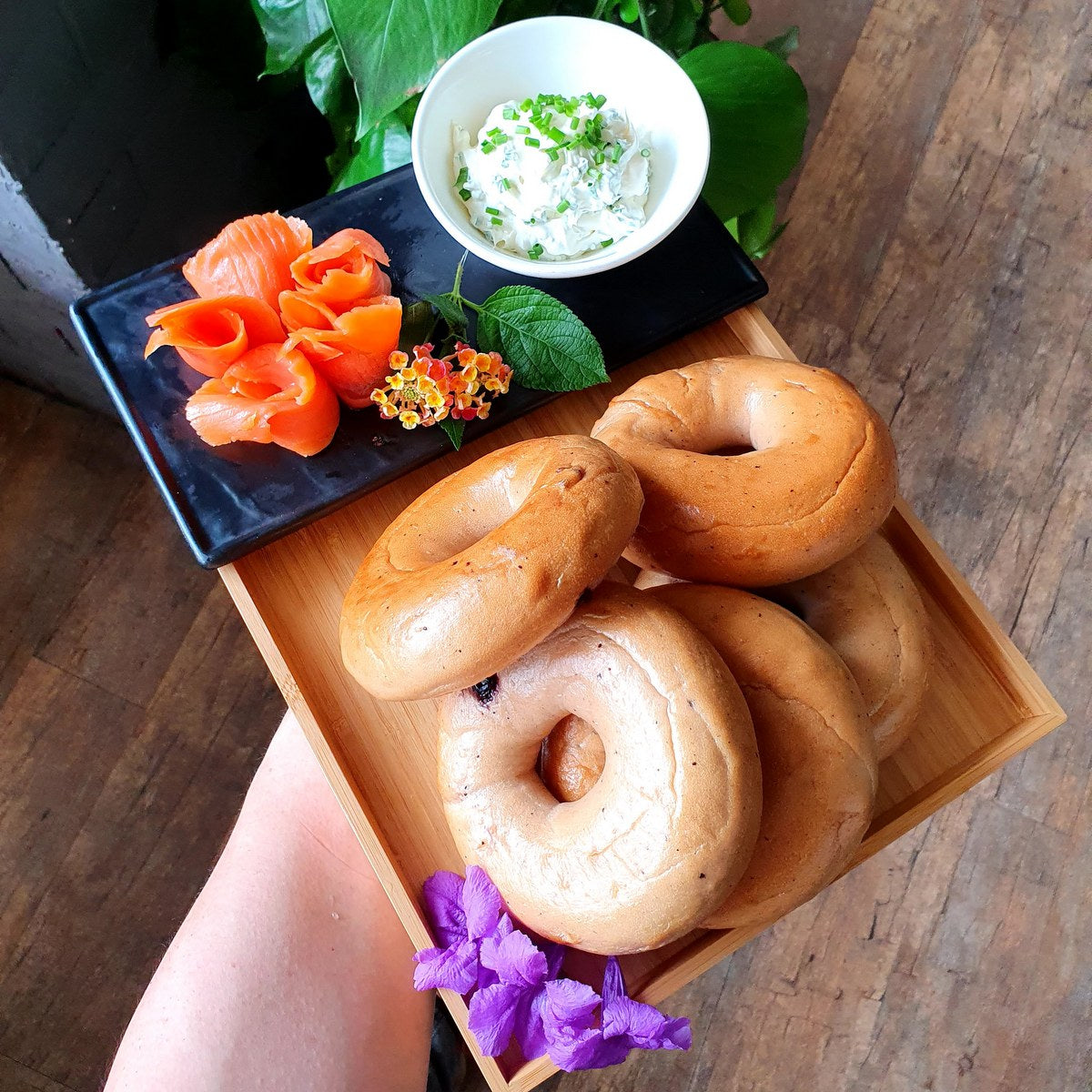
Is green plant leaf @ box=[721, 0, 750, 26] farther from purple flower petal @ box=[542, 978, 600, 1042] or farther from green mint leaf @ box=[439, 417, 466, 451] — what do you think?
purple flower petal @ box=[542, 978, 600, 1042]

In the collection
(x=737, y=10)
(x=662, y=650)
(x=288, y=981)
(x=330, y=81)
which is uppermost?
(x=330, y=81)

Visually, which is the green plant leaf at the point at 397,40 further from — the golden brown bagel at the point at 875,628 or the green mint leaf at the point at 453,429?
the golden brown bagel at the point at 875,628

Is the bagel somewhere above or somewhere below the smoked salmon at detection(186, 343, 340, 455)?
below

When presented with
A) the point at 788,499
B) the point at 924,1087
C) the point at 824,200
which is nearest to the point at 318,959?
the point at 788,499

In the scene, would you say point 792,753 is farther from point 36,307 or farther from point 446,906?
point 36,307

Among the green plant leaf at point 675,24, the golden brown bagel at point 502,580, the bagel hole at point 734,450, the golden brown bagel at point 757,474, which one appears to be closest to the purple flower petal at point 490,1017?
the golden brown bagel at point 502,580

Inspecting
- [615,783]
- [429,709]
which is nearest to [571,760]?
[615,783]

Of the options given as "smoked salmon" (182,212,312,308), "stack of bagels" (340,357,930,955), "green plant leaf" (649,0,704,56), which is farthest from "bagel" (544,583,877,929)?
"green plant leaf" (649,0,704,56)
